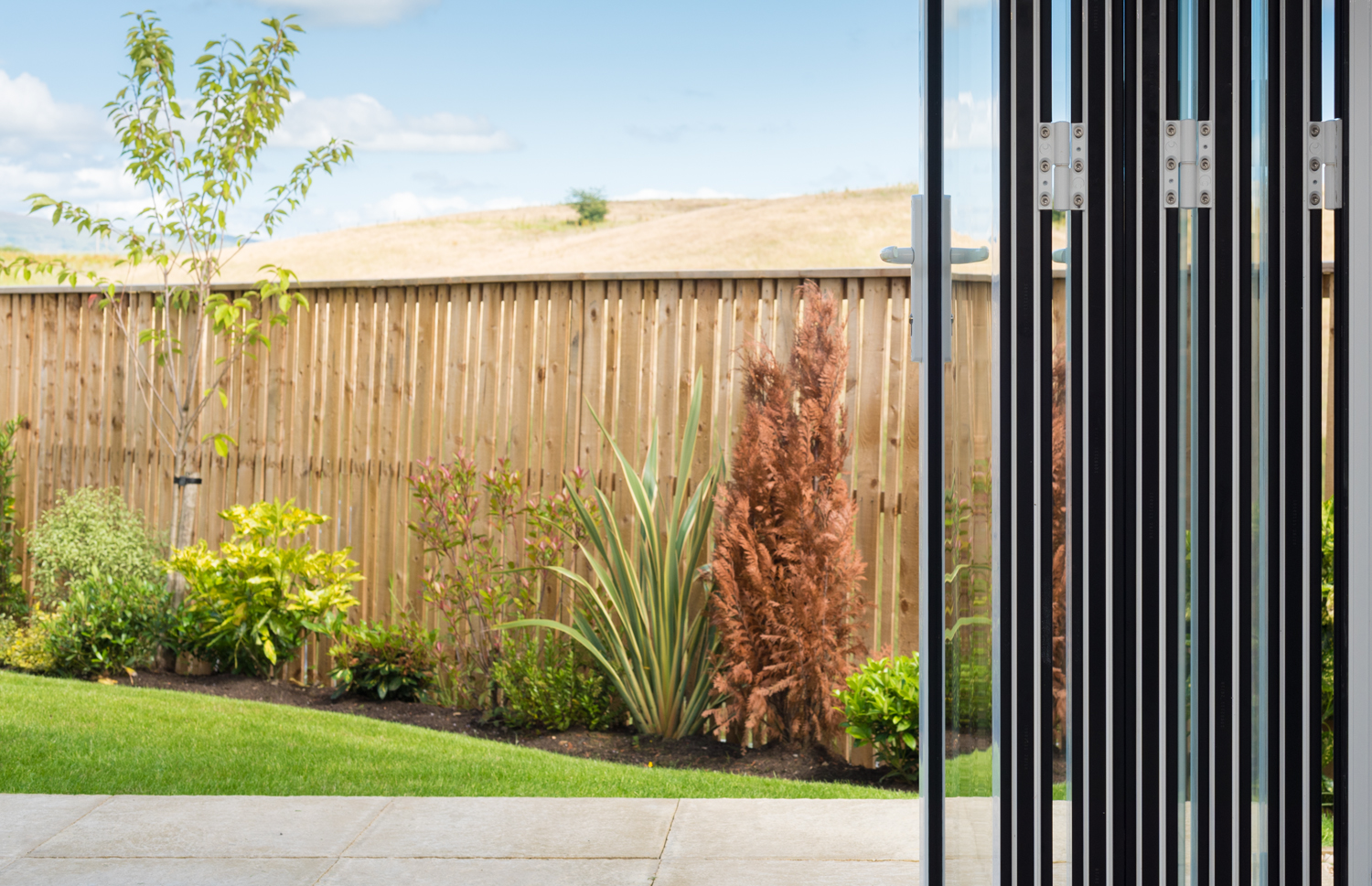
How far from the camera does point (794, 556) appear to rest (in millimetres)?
3621

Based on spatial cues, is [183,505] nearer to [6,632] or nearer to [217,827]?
[6,632]

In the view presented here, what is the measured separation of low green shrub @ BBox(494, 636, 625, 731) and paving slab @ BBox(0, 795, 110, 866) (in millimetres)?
1474

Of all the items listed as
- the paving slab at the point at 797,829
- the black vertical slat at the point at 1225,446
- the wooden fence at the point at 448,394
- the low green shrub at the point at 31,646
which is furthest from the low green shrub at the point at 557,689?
the black vertical slat at the point at 1225,446

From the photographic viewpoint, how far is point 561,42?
26.9 metres

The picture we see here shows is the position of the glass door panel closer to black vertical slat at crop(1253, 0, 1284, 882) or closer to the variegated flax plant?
black vertical slat at crop(1253, 0, 1284, 882)

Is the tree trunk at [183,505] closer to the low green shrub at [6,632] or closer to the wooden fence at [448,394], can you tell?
the wooden fence at [448,394]

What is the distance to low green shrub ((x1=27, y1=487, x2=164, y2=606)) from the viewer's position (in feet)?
16.7

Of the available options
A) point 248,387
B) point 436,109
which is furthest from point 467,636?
point 436,109

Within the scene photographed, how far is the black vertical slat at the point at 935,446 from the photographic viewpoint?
4.96 feet

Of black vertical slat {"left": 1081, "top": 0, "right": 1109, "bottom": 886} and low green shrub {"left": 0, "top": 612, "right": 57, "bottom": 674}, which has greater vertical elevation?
black vertical slat {"left": 1081, "top": 0, "right": 1109, "bottom": 886}

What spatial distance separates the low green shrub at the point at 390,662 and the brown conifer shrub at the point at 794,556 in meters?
1.40

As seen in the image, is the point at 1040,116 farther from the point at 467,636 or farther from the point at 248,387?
the point at 248,387
